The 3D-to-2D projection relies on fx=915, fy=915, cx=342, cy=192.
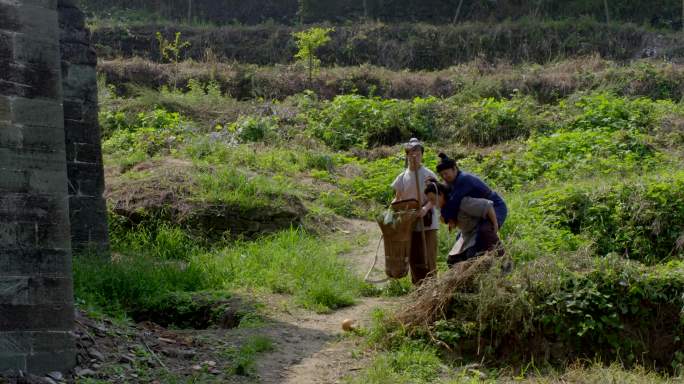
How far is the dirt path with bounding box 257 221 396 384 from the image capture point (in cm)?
717

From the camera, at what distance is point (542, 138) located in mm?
15125

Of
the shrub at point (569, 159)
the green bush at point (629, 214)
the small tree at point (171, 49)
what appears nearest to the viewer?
the green bush at point (629, 214)

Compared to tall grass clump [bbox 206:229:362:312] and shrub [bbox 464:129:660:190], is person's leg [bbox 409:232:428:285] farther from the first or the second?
shrub [bbox 464:129:660:190]

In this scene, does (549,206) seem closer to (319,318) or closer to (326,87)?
(319,318)

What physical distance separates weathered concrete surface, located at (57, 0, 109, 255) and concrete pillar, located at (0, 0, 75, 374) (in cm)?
428

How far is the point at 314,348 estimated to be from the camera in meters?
7.83

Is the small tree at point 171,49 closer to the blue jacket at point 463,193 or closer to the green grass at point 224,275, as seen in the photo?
the green grass at point 224,275

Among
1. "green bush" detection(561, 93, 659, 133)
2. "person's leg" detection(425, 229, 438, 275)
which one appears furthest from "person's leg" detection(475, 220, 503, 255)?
"green bush" detection(561, 93, 659, 133)

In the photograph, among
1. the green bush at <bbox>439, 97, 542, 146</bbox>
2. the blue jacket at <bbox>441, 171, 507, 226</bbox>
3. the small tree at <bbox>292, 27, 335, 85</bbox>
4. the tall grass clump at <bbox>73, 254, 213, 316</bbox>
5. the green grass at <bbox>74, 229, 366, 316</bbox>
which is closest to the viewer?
the blue jacket at <bbox>441, 171, 507, 226</bbox>

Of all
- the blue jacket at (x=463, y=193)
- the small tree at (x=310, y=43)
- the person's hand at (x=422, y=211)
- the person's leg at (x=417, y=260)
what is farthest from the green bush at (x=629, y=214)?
the small tree at (x=310, y=43)

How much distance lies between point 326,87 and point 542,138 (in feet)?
21.8

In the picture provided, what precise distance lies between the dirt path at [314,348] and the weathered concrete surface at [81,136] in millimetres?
3279

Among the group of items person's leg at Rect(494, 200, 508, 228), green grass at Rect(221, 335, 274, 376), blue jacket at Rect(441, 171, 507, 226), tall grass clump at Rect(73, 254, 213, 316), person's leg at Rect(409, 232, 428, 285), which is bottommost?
tall grass clump at Rect(73, 254, 213, 316)

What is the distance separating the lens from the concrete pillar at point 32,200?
6.30m
